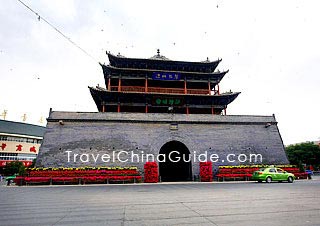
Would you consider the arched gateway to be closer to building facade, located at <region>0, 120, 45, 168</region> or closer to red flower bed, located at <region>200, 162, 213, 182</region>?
red flower bed, located at <region>200, 162, 213, 182</region>

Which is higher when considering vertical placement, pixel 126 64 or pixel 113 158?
pixel 126 64

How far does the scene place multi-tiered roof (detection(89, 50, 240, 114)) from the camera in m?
23.7

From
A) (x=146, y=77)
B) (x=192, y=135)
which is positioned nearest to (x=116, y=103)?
(x=146, y=77)

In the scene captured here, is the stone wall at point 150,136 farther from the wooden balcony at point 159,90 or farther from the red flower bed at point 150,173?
the wooden balcony at point 159,90

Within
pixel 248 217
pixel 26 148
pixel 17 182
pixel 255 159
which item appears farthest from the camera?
pixel 26 148

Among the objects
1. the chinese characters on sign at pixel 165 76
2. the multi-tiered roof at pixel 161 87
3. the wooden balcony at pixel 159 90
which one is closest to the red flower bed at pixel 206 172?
the multi-tiered roof at pixel 161 87

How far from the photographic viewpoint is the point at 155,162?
19.3 metres

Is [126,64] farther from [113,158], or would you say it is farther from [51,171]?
[51,171]

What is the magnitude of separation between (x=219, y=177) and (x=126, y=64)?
15.2 meters

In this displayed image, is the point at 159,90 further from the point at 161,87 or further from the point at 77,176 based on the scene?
the point at 77,176

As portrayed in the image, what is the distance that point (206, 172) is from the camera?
18.7 m

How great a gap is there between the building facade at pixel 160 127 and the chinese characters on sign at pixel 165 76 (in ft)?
0.36

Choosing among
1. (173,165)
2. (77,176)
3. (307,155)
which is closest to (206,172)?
(173,165)

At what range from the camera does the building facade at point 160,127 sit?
19141mm
